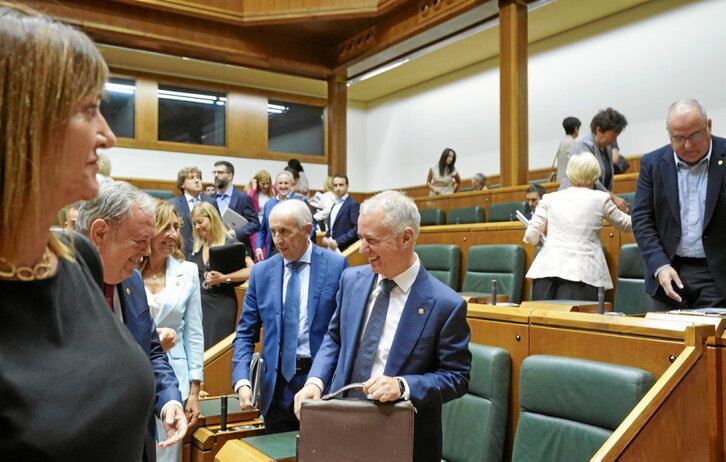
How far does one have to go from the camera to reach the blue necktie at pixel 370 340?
4.36ft

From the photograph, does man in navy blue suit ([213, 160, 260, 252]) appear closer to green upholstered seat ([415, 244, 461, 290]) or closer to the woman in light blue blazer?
green upholstered seat ([415, 244, 461, 290])

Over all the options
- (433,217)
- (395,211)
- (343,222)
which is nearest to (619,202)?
(395,211)

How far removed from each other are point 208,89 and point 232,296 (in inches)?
250

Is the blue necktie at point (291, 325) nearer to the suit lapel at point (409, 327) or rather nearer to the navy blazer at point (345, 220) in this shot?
the suit lapel at point (409, 327)

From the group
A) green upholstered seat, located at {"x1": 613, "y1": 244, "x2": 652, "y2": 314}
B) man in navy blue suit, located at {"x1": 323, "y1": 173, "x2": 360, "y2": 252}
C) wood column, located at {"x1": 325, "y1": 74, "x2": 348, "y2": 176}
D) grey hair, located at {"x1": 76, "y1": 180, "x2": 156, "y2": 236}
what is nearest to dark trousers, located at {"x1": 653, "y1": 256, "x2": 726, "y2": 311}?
green upholstered seat, located at {"x1": 613, "y1": 244, "x2": 652, "y2": 314}

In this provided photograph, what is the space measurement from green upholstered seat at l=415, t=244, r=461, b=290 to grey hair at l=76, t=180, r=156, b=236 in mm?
2561


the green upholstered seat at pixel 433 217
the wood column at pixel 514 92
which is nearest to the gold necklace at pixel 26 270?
the green upholstered seat at pixel 433 217

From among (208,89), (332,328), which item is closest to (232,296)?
(332,328)

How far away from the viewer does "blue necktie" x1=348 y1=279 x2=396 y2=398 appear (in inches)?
52.3

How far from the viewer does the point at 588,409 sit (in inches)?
56.1

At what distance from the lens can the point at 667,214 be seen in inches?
75.9

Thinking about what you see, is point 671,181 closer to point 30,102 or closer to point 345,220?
point 30,102

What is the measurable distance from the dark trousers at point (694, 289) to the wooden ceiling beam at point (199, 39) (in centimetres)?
514

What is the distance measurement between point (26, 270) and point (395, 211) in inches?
35.8
